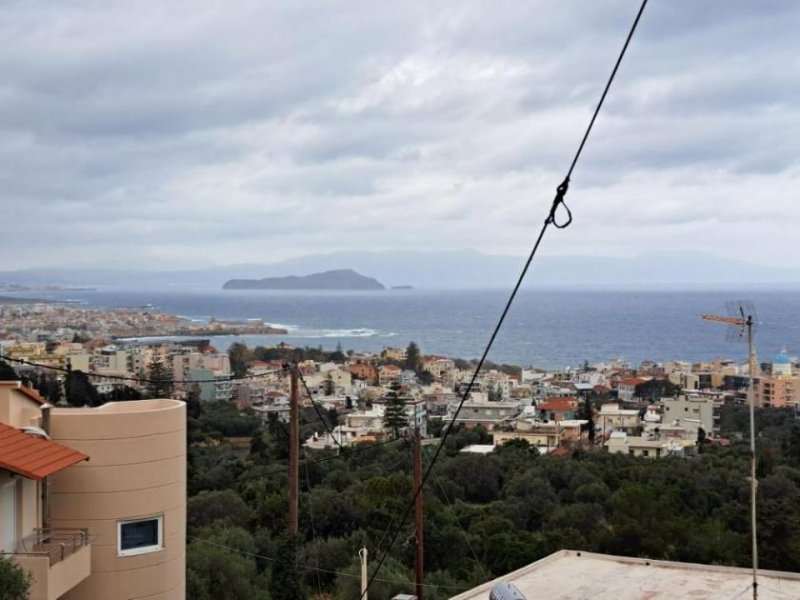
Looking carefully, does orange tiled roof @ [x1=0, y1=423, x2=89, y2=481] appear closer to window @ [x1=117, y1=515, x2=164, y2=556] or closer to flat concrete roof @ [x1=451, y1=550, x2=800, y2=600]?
window @ [x1=117, y1=515, x2=164, y2=556]

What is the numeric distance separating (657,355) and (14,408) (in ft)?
350

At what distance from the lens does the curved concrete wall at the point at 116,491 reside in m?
6.80

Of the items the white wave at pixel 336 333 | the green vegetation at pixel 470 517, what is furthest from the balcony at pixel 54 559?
the white wave at pixel 336 333

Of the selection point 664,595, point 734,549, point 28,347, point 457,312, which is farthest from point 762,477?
point 457,312

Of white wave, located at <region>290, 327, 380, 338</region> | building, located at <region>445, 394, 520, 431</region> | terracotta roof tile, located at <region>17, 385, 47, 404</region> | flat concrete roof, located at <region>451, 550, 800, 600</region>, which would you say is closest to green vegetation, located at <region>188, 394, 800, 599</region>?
flat concrete roof, located at <region>451, 550, 800, 600</region>

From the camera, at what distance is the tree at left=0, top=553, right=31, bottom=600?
5359 mm

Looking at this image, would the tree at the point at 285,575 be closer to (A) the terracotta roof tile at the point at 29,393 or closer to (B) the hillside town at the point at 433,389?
(A) the terracotta roof tile at the point at 29,393

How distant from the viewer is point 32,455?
6.20 m

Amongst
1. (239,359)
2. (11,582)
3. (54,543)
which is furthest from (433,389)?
(11,582)

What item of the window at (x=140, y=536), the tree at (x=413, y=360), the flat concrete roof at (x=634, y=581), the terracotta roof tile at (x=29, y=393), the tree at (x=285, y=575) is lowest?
the tree at (x=413, y=360)

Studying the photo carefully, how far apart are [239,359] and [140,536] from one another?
58766 mm

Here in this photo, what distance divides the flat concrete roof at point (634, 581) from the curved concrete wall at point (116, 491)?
10.4 ft

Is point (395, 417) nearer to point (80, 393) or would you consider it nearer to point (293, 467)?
point (80, 393)

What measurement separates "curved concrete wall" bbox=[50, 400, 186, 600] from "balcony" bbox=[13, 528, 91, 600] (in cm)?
14
